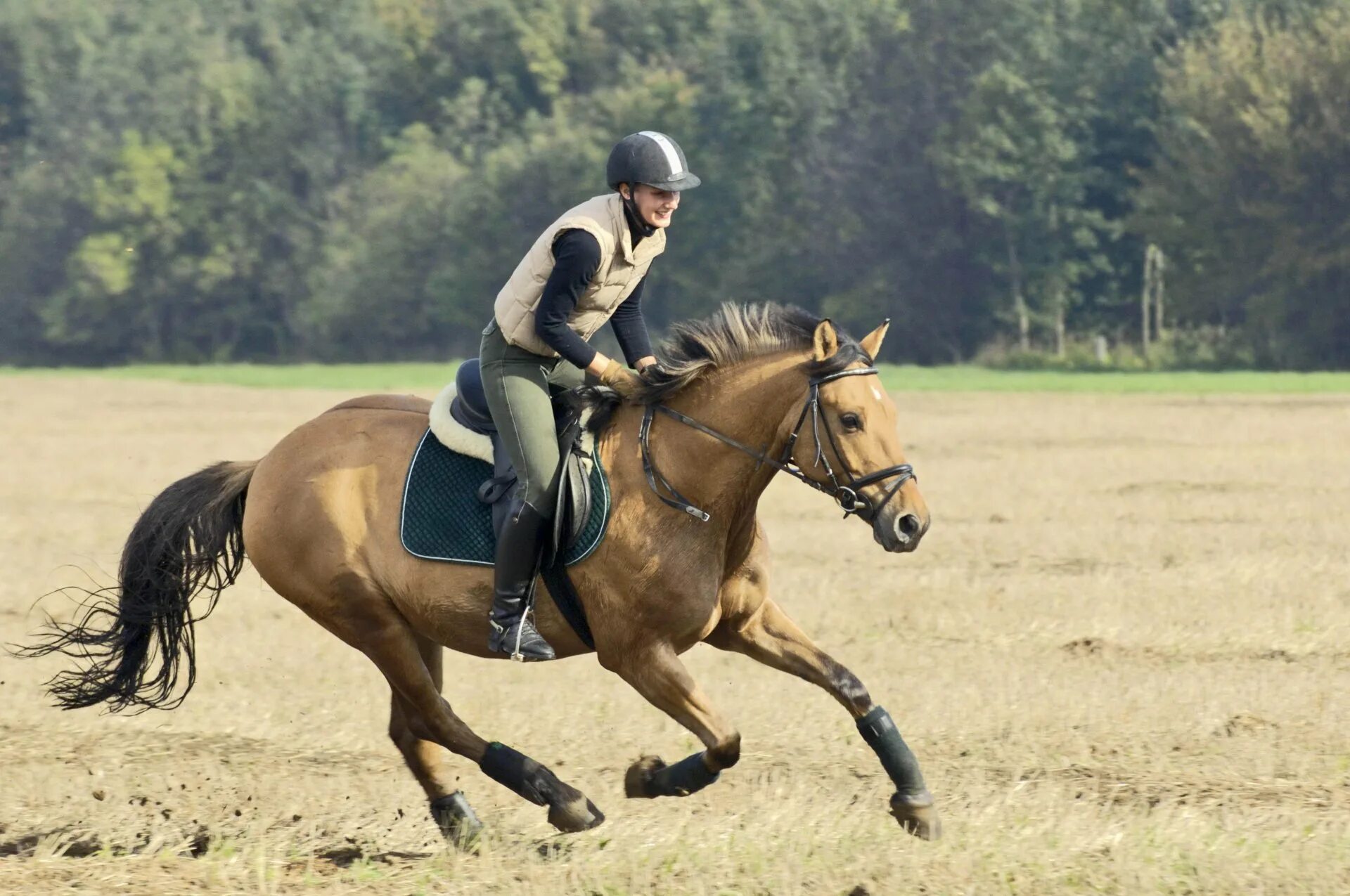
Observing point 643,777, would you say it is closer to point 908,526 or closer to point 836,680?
point 836,680

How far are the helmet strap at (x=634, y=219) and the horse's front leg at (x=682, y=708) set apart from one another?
1610 mm

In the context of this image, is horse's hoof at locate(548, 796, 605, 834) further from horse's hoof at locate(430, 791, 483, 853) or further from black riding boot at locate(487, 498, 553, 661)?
black riding boot at locate(487, 498, 553, 661)

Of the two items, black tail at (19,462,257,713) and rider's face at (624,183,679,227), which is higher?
rider's face at (624,183,679,227)

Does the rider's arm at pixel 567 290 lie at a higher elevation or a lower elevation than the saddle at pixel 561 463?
higher

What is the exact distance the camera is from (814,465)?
7.00 meters

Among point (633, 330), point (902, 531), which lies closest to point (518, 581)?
point (633, 330)

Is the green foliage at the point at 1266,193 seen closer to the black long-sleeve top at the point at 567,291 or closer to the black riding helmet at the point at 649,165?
the black riding helmet at the point at 649,165

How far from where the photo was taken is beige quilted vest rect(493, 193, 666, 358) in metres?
7.27

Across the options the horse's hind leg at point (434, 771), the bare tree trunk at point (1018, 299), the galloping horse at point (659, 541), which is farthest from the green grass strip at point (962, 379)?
the galloping horse at point (659, 541)

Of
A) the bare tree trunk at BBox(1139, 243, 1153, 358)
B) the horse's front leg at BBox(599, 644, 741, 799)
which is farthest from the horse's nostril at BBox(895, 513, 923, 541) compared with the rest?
the bare tree trunk at BBox(1139, 243, 1153, 358)

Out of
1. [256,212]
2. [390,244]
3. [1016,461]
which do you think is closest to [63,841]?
[1016,461]

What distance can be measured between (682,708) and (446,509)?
4.45 ft

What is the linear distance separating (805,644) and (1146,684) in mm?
3937

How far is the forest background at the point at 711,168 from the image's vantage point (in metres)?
59.4
